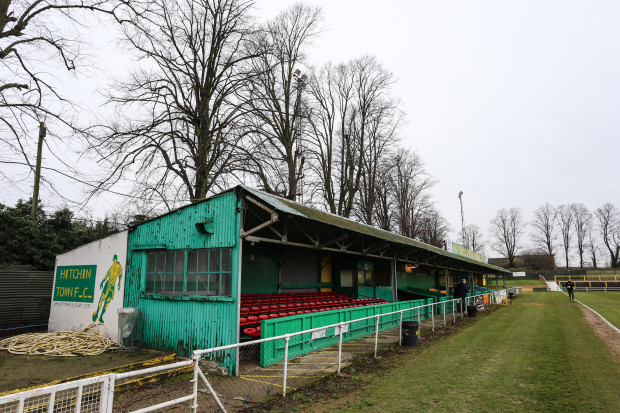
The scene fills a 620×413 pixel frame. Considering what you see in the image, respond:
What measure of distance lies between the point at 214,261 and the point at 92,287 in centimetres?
514

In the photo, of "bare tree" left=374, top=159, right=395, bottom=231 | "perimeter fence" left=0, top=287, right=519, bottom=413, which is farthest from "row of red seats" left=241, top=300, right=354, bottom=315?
"bare tree" left=374, top=159, right=395, bottom=231

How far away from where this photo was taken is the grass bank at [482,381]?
18.9 ft

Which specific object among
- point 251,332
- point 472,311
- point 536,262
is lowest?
point 472,311

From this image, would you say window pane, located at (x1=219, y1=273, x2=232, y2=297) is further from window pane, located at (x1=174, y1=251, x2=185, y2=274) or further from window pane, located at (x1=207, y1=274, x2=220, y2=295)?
window pane, located at (x1=174, y1=251, x2=185, y2=274)

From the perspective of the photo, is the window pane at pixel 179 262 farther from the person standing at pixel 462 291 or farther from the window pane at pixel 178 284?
the person standing at pixel 462 291

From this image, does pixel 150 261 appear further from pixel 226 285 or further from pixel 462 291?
pixel 462 291

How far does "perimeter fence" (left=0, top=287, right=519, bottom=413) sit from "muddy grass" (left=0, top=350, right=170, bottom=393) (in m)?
0.39

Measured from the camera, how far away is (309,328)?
9555mm

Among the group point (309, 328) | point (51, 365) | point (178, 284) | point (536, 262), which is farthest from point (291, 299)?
point (536, 262)

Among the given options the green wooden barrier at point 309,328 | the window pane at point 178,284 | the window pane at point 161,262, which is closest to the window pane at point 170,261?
the window pane at point 161,262

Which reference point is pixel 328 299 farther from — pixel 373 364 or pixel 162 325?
pixel 162 325

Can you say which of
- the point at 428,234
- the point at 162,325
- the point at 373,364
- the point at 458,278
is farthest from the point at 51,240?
the point at 428,234

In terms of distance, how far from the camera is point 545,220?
8062cm

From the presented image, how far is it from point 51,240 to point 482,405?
2046 cm
